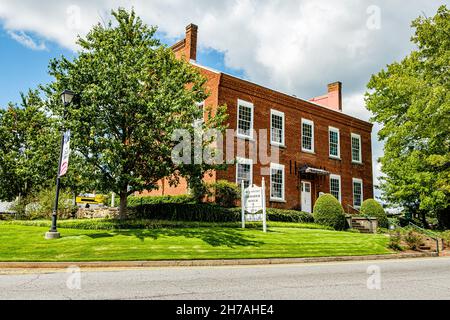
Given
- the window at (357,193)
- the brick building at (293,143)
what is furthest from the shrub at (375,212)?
the window at (357,193)

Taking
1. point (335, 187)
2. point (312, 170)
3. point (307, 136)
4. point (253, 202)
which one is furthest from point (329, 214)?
point (253, 202)

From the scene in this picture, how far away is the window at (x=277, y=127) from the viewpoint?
2658cm

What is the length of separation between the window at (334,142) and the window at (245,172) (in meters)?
→ 9.19

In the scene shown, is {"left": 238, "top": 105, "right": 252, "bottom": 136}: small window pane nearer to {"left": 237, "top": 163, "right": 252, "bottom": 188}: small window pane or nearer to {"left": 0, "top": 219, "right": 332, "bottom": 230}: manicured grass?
{"left": 237, "top": 163, "right": 252, "bottom": 188}: small window pane

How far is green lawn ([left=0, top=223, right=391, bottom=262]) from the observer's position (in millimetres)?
11844

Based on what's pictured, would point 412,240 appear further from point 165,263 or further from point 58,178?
point 58,178

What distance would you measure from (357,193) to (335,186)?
328 cm

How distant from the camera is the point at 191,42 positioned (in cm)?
2688

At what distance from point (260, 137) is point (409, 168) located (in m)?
10.2

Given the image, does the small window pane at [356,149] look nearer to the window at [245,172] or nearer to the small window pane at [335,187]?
the small window pane at [335,187]

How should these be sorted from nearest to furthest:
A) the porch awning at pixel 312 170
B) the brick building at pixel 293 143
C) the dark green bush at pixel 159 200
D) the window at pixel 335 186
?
the dark green bush at pixel 159 200 < the brick building at pixel 293 143 < the porch awning at pixel 312 170 < the window at pixel 335 186
